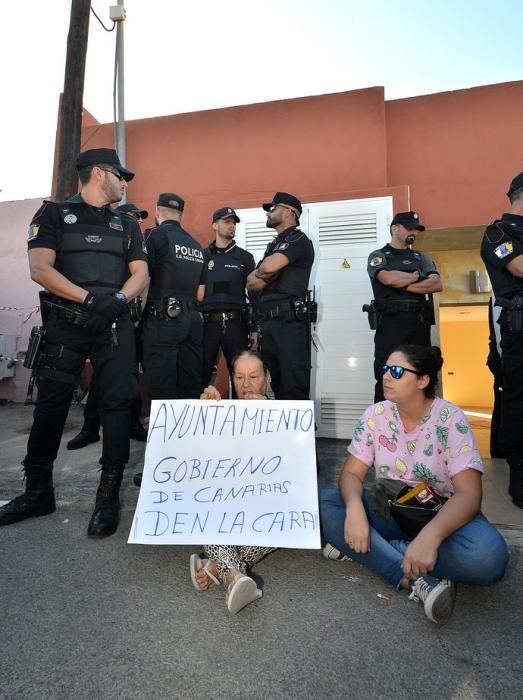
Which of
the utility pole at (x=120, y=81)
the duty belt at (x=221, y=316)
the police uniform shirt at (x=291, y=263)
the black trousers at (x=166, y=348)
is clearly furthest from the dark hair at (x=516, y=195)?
the utility pole at (x=120, y=81)

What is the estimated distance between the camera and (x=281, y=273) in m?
3.28

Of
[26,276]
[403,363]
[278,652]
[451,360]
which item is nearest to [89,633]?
[278,652]

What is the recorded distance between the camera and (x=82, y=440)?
13.2 ft

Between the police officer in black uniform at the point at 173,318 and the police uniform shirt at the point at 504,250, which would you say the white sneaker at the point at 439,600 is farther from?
the police officer in black uniform at the point at 173,318

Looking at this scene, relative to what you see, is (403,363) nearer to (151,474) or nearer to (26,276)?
(151,474)

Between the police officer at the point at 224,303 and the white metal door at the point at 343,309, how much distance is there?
1.13 metres

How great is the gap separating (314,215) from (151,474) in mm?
3590

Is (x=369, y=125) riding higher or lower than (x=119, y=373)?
higher

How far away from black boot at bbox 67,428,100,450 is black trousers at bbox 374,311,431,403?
2631 millimetres

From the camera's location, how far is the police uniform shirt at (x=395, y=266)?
11.6 ft

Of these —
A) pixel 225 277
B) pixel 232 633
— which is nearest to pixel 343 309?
pixel 225 277

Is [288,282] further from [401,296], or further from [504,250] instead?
[504,250]

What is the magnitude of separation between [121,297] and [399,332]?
7.24ft

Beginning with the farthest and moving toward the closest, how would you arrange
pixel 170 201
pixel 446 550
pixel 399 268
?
pixel 399 268, pixel 170 201, pixel 446 550
